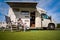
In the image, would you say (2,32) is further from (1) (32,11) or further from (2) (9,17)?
(1) (32,11)

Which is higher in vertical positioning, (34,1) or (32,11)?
Answer: (34,1)

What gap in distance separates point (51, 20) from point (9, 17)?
3.14 feet

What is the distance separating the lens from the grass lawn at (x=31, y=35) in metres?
2.94

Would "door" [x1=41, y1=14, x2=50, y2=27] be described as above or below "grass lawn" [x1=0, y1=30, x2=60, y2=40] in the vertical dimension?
above

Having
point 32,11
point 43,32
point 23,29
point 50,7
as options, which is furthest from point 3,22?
point 50,7

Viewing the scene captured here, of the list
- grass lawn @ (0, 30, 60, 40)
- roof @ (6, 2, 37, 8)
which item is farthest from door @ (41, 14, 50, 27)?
roof @ (6, 2, 37, 8)

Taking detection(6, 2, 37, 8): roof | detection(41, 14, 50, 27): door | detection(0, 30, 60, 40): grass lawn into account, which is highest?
detection(6, 2, 37, 8): roof

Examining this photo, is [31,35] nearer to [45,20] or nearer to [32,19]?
[32,19]

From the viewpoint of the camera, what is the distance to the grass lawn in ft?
9.64

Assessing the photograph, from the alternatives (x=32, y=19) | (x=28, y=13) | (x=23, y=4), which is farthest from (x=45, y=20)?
(x=23, y=4)

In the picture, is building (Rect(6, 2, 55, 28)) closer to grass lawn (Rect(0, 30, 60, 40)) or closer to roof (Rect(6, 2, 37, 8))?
roof (Rect(6, 2, 37, 8))

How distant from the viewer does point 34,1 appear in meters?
2.95

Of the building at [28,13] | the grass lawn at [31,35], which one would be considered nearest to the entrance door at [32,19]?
the building at [28,13]

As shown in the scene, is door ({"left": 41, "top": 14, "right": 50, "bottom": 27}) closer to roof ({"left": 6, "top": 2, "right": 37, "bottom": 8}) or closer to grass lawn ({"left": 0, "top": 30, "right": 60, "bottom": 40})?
grass lawn ({"left": 0, "top": 30, "right": 60, "bottom": 40})
